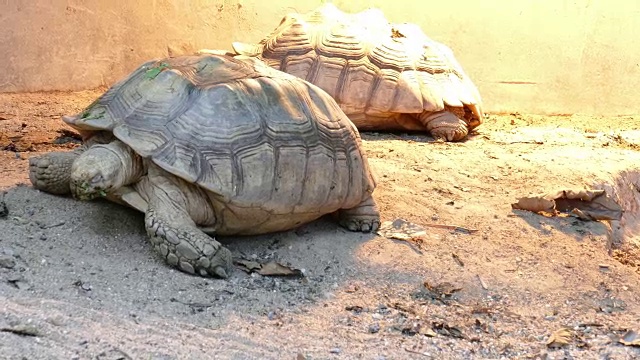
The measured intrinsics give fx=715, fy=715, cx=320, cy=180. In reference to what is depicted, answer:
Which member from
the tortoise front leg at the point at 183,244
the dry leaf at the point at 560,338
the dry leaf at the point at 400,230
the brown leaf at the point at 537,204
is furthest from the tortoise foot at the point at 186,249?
the brown leaf at the point at 537,204

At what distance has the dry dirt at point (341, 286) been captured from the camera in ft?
8.90

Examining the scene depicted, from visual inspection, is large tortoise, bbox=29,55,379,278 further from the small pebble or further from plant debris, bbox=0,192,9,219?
the small pebble

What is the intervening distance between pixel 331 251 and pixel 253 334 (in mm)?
1148

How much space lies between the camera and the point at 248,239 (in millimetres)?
4023

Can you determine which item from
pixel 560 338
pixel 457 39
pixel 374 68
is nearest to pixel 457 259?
pixel 560 338

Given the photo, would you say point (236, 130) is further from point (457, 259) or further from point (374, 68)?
point (374, 68)

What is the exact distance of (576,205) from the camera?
16.3 feet

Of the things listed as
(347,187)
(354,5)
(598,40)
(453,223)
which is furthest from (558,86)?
(347,187)

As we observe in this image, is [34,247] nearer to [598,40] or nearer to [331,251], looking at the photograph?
[331,251]

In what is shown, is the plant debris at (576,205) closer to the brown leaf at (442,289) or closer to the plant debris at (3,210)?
the brown leaf at (442,289)

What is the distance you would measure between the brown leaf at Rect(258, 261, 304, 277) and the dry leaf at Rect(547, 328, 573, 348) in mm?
1248

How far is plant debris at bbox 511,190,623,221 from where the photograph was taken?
15.9 feet

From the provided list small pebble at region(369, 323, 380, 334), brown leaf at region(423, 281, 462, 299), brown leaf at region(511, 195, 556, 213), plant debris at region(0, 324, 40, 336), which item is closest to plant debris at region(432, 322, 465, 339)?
small pebble at region(369, 323, 380, 334)

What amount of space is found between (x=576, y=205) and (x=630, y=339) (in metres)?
1.90
